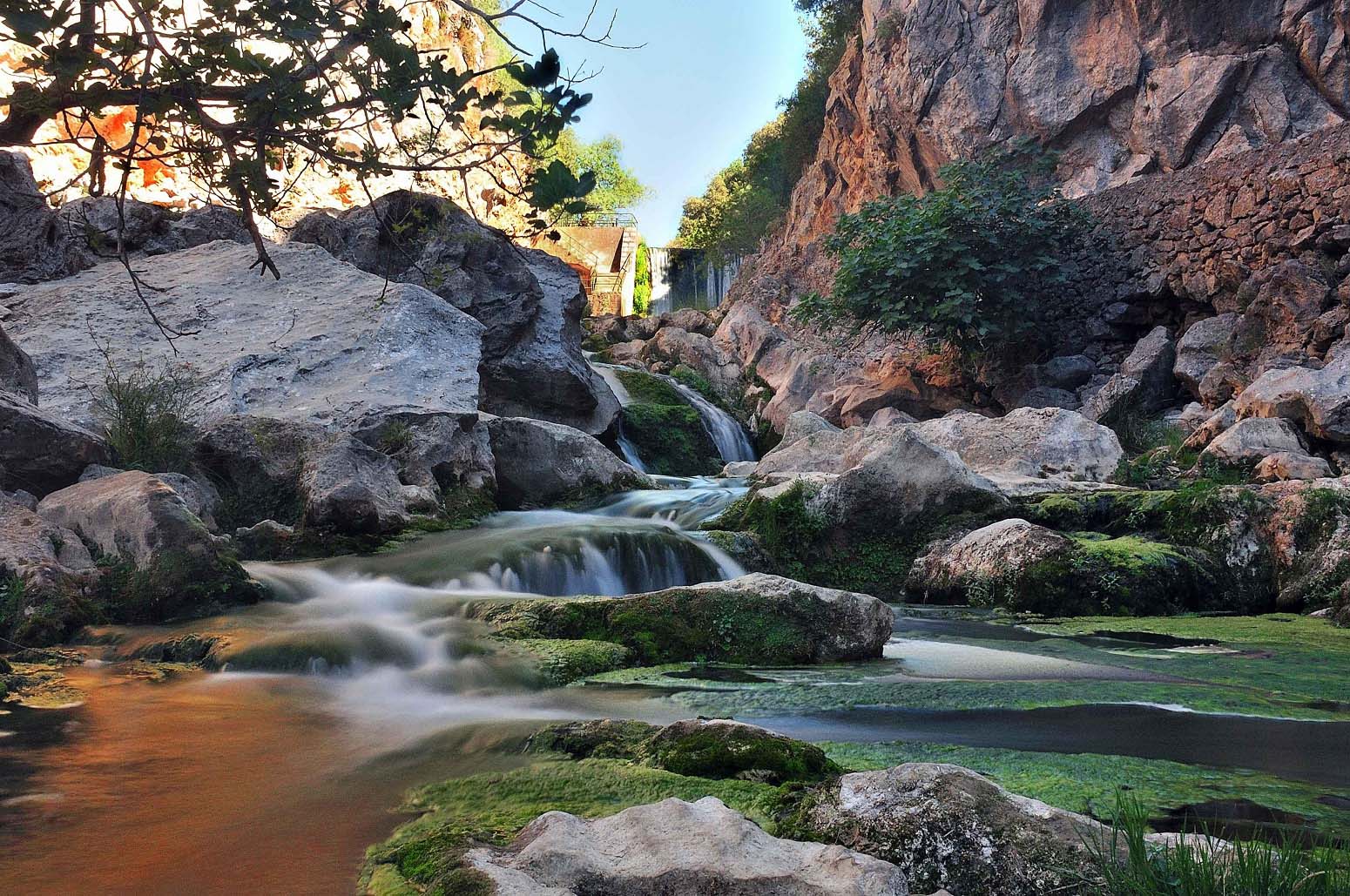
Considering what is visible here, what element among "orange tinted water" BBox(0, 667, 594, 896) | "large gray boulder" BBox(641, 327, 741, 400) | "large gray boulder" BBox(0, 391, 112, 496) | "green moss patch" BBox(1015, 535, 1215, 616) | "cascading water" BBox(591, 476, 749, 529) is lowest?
"orange tinted water" BBox(0, 667, 594, 896)

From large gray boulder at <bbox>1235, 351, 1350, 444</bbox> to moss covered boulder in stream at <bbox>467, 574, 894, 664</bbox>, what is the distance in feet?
23.5

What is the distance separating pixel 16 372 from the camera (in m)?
7.96

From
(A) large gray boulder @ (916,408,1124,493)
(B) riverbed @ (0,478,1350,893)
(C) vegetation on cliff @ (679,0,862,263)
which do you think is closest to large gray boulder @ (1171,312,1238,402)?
(A) large gray boulder @ (916,408,1124,493)

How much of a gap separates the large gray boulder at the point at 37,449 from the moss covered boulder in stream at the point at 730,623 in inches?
148

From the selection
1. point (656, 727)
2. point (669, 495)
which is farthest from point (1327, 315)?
point (656, 727)

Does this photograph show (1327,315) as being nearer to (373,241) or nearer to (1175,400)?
(1175,400)

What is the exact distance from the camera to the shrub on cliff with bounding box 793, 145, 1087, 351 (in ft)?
52.2

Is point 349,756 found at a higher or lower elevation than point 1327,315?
lower

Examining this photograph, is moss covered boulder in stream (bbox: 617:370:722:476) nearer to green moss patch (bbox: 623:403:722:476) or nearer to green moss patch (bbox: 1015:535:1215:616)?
green moss patch (bbox: 623:403:722:476)

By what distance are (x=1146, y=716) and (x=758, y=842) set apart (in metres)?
2.56

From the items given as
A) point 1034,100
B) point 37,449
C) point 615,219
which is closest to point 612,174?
point 615,219

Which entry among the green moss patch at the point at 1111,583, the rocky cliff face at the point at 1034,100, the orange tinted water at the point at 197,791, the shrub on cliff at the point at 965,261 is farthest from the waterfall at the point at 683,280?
the orange tinted water at the point at 197,791

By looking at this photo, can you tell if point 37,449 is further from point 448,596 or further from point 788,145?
point 788,145

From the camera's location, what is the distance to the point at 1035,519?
8.67 meters
